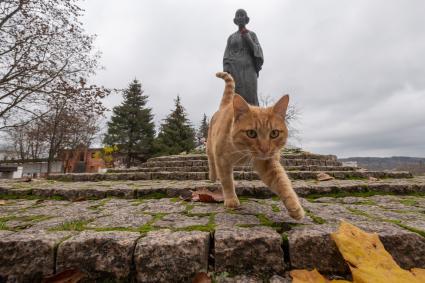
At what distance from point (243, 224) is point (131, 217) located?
0.97 m

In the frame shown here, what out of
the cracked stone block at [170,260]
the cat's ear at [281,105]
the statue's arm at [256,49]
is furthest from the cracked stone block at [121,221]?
the statue's arm at [256,49]

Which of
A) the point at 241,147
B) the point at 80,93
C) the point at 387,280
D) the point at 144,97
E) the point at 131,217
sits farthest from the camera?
the point at 144,97

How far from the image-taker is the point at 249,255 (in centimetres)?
150

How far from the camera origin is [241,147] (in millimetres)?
2324

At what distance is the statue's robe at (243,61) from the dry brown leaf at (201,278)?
8091mm

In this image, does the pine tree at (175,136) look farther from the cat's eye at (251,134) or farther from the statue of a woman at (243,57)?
the cat's eye at (251,134)

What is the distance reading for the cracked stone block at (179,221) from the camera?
1.89 meters

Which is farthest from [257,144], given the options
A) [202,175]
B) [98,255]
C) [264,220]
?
[202,175]

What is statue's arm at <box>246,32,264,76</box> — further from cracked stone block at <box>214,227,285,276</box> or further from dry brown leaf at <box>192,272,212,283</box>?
dry brown leaf at <box>192,272,212,283</box>

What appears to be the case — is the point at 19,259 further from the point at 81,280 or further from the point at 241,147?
the point at 241,147

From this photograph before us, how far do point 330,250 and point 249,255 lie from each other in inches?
18.6

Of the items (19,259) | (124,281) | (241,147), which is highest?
(241,147)

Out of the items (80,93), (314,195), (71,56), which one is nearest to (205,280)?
(314,195)

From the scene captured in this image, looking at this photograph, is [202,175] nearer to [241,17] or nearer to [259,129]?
[259,129]
